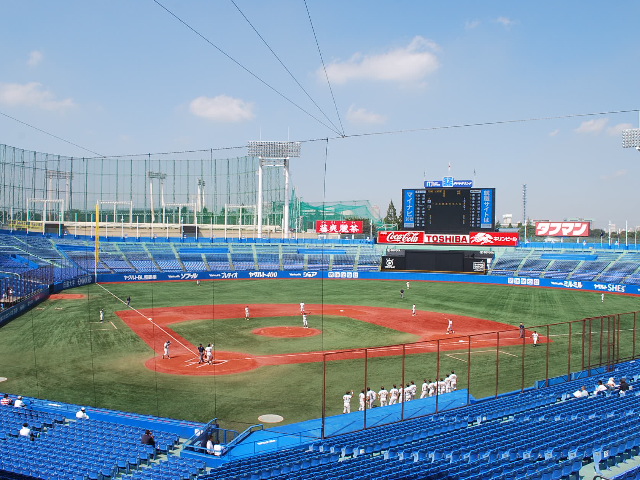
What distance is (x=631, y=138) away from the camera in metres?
58.5

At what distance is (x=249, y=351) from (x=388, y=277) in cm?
3859

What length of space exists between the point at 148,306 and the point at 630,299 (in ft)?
136

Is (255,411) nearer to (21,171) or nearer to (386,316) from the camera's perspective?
(386,316)

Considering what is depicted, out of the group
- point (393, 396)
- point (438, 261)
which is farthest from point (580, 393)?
point (438, 261)

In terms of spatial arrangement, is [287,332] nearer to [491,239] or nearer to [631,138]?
[491,239]

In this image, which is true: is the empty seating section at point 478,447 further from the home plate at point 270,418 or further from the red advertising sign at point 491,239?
the red advertising sign at point 491,239

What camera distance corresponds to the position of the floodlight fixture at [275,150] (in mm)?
76625

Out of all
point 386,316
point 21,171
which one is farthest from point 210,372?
point 21,171

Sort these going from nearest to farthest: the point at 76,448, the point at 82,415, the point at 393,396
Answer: the point at 76,448 < the point at 82,415 < the point at 393,396

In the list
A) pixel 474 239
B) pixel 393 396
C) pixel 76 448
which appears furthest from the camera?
pixel 474 239

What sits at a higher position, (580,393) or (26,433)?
(580,393)

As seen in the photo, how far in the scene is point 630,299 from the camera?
152 feet

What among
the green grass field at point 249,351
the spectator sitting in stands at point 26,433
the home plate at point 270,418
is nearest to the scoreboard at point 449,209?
the green grass field at point 249,351

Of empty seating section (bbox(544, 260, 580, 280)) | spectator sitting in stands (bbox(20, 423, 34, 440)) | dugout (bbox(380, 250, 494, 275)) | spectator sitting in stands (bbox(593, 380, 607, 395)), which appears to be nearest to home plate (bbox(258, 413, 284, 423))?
spectator sitting in stands (bbox(20, 423, 34, 440))
